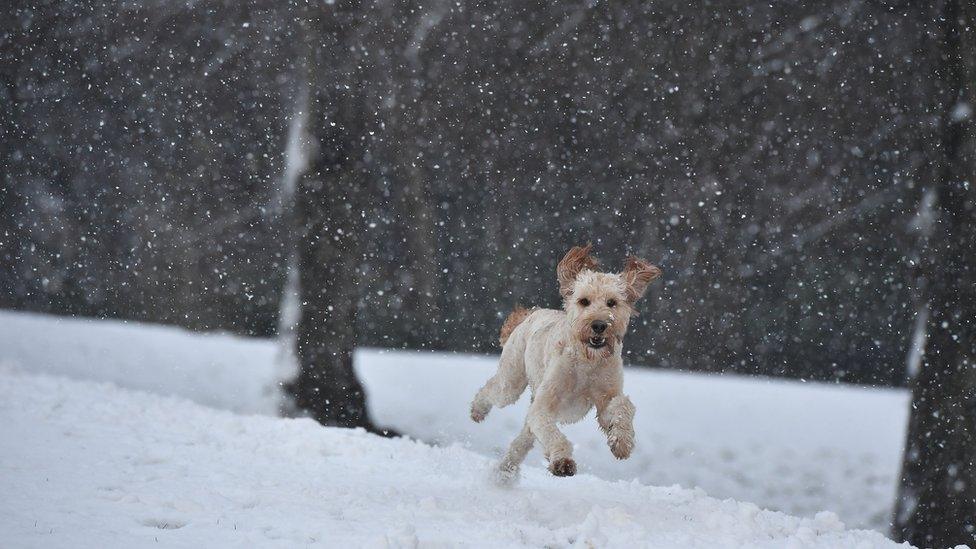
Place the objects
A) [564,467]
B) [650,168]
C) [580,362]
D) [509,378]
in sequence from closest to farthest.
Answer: [564,467], [580,362], [509,378], [650,168]

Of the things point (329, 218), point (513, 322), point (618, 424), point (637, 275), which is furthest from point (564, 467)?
point (329, 218)

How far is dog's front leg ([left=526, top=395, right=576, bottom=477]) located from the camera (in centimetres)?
453

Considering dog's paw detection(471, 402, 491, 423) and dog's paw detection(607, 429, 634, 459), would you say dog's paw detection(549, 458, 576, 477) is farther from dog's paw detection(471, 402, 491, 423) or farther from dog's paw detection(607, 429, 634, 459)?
dog's paw detection(471, 402, 491, 423)

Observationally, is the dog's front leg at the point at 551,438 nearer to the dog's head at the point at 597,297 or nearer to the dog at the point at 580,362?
the dog at the point at 580,362

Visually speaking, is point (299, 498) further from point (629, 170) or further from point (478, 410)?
point (629, 170)

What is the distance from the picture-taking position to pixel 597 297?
504 centimetres

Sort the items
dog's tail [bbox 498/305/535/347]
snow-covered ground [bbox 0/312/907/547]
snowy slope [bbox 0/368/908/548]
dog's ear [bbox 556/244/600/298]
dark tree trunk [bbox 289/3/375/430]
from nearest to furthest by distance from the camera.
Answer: snowy slope [bbox 0/368/908/548], snow-covered ground [bbox 0/312/907/547], dog's ear [bbox 556/244/600/298], dog's tail [bbox 498/305/535/347], dark tree trunk [bbox 289/3/375/430]

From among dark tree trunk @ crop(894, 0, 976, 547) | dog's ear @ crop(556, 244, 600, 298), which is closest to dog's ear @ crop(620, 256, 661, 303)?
dog's ear @ crop(556, 244, 600, 298)

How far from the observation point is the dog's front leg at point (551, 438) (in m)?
4.53

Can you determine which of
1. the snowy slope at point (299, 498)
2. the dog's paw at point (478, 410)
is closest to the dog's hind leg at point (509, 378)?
the dog's paw at point (478, 410)

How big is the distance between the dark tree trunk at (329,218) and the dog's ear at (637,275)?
400 cm

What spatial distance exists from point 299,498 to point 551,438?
1.41m

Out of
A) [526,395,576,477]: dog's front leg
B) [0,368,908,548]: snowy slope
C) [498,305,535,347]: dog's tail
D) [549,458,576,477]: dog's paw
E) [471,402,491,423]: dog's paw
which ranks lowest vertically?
[0,368,908,548]: snowy slope

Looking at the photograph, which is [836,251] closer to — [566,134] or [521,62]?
[566,134]
